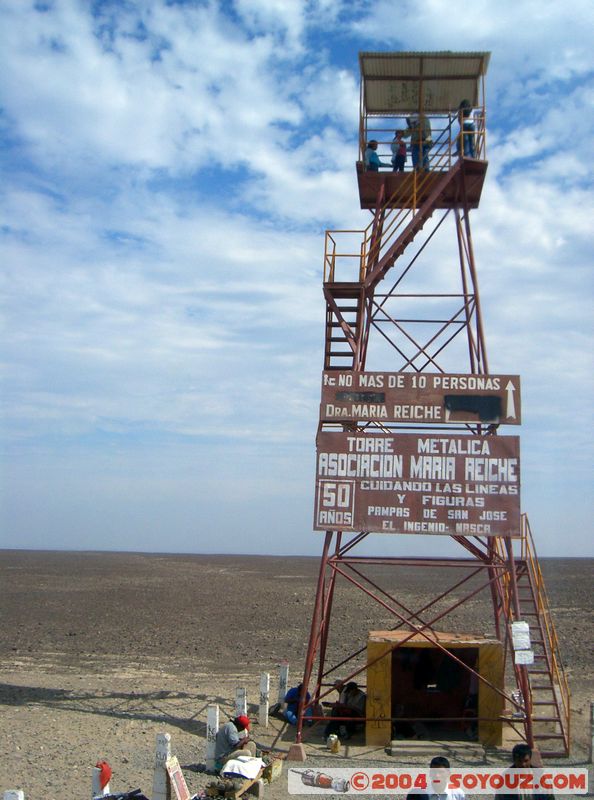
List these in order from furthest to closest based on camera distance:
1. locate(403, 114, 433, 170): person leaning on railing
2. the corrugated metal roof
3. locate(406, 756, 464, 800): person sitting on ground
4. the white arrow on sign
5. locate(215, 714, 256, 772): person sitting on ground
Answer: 1. locate(403, 114, 433, 170): person leaning on railing
2. the corrugated metal roof
3. the white arrow on sign
4. locate(215, 714, 256, 772): person sitting on ground
5. locate(406, 756, 464, 800): person sitting on ground

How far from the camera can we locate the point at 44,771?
12039 millimetres

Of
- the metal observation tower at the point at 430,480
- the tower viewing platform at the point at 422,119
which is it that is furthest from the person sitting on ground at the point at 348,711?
the tower viewing platform at the point at 422,119

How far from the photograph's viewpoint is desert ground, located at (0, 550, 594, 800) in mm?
A: 12945

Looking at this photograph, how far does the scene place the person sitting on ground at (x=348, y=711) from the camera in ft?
49.5

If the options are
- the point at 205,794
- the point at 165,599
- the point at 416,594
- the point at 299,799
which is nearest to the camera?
the point at 205,794

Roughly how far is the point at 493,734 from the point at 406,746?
1717mm

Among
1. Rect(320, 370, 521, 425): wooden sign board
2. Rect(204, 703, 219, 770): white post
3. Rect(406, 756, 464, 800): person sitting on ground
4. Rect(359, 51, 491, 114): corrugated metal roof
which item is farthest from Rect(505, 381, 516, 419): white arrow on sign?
Rect(406, 756, 464, 800): person sitting on ground

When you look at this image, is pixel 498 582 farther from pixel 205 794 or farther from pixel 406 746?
pixel 205 794

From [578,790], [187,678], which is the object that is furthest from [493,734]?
[187,678]

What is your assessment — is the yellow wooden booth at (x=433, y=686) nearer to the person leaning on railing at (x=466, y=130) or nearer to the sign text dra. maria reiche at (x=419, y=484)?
the sign text dra. maria reiche at (x=419, y=484)

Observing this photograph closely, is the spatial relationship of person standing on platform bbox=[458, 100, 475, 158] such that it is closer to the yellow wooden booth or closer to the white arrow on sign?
the white arrow on sign

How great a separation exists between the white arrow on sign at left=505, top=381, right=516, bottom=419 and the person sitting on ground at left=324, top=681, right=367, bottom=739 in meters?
6.00

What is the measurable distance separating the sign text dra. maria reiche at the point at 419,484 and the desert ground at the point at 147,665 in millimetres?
3941

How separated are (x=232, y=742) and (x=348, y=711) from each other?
403 cm
